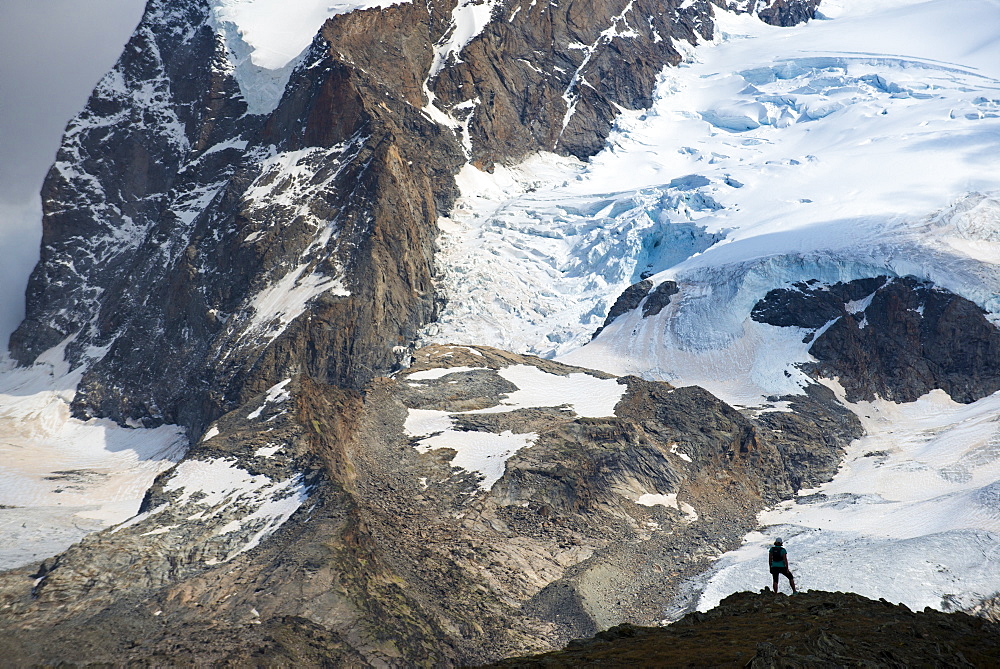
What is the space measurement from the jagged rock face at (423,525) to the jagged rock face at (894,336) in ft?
51.6

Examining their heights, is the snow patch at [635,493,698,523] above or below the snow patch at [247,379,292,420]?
below

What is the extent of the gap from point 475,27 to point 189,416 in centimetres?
8947

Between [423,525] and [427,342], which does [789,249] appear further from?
[423,525]

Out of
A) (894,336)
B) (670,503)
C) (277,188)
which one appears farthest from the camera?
(277,188)

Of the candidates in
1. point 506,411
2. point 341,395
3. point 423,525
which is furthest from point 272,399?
point 423,525

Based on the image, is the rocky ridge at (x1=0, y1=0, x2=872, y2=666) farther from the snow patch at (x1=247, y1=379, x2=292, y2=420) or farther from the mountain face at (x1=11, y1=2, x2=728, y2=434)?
the mountain face at (x1=11, y1=2, x2=728, y2=434)

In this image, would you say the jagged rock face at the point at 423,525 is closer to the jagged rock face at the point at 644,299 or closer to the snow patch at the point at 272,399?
the snow patch at the point at 272,399

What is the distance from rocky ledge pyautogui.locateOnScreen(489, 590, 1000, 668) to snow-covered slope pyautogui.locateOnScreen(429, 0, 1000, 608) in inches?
985

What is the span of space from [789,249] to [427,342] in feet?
145

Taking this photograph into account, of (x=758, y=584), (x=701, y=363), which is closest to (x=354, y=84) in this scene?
(x=701, y=363)

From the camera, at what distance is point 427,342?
12625 centimetres

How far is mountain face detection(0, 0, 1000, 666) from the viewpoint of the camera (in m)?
56.2

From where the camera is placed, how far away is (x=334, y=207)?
138500mm

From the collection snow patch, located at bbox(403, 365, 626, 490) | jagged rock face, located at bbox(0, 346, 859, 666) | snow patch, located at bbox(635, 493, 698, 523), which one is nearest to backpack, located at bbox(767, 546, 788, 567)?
jagged rock face, located at bbox(0, 346, 859, 666)
